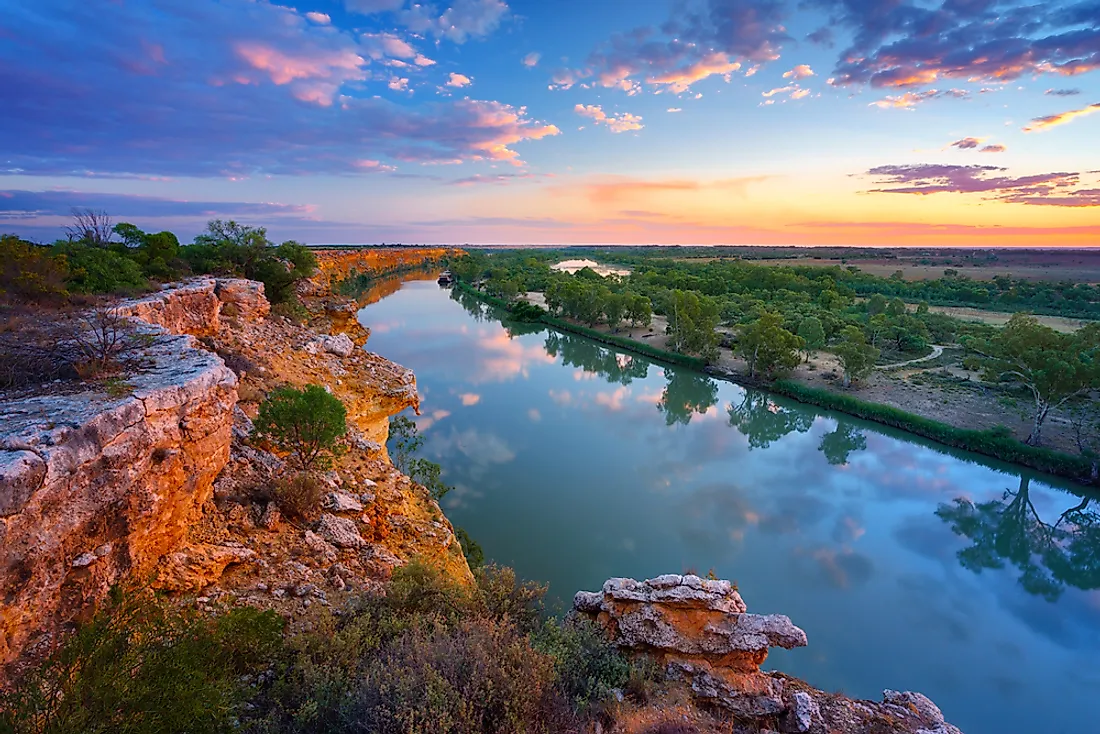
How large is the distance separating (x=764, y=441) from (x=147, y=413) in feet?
72.2

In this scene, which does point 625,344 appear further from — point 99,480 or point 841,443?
point 99,480

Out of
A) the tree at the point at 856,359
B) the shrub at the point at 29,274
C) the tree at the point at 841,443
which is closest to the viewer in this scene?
the shrub at the point at 29,274

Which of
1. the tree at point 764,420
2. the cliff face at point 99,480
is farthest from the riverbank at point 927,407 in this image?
the cliff face at point 99,480

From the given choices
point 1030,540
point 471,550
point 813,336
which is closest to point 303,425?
point 471,550

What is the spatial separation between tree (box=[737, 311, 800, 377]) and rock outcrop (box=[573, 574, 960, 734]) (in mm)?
23577

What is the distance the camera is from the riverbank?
18.9m

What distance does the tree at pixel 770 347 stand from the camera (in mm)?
28172

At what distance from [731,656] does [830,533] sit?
10.4 metres

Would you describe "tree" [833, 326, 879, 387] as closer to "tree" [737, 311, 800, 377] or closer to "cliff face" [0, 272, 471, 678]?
"tree" [737, 311, 800, 377]

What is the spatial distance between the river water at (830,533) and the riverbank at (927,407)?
0.68 m

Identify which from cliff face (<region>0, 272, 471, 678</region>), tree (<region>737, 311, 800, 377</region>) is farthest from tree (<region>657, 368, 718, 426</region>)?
cliff face (<region>0, 272, 471, 678</region>)

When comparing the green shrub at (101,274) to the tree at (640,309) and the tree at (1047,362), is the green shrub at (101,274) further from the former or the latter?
the tree at (640,309)

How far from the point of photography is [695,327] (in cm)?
3391

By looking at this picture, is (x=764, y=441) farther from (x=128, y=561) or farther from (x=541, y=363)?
(x=128, y=561)
